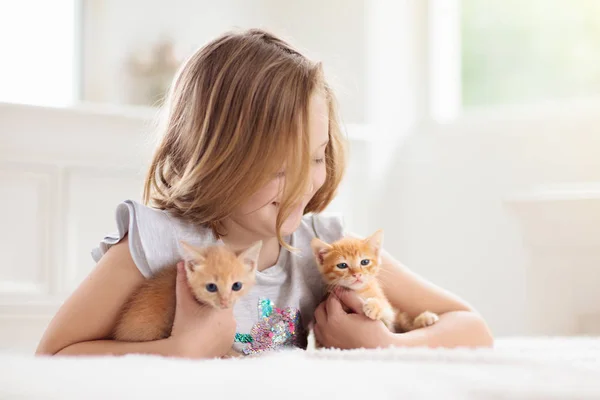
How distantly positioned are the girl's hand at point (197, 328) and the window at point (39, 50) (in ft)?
4.80

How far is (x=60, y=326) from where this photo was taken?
4.10ft

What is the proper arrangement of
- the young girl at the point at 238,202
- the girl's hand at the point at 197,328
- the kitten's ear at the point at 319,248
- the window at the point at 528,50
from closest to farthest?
the girl's hand at the point at 197,328 < the young girl at the point at 238,202 < the kitten's ear at the point at 319,248 < the window at the point at 528,50

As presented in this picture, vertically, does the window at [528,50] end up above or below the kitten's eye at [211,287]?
above

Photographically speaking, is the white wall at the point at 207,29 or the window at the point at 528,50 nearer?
the white wall at the point at 207,29

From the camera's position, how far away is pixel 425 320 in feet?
5.07

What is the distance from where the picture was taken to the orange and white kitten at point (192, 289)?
1189 mm

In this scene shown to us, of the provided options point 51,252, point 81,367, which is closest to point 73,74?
point 51,252

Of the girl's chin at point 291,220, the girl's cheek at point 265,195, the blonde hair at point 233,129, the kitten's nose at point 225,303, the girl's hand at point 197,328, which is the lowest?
the girl's hand at point 197,328

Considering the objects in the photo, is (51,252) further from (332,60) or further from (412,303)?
(332,60)

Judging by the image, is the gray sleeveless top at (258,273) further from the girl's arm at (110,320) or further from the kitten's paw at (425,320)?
the kitten's paw at (425,320)

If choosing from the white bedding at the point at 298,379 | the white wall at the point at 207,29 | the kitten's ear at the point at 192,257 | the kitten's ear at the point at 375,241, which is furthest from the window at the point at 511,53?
the white bedding at the point at 298,379

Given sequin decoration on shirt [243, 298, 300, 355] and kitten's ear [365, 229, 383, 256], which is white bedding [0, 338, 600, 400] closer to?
sequin decoration on shirt [243, 298, 300, 355]

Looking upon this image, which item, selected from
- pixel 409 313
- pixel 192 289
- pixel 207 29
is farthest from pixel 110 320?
pixel 207 29

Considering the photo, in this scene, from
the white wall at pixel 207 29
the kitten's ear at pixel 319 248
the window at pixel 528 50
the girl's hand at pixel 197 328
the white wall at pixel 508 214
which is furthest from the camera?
the window at pixel 528 50
